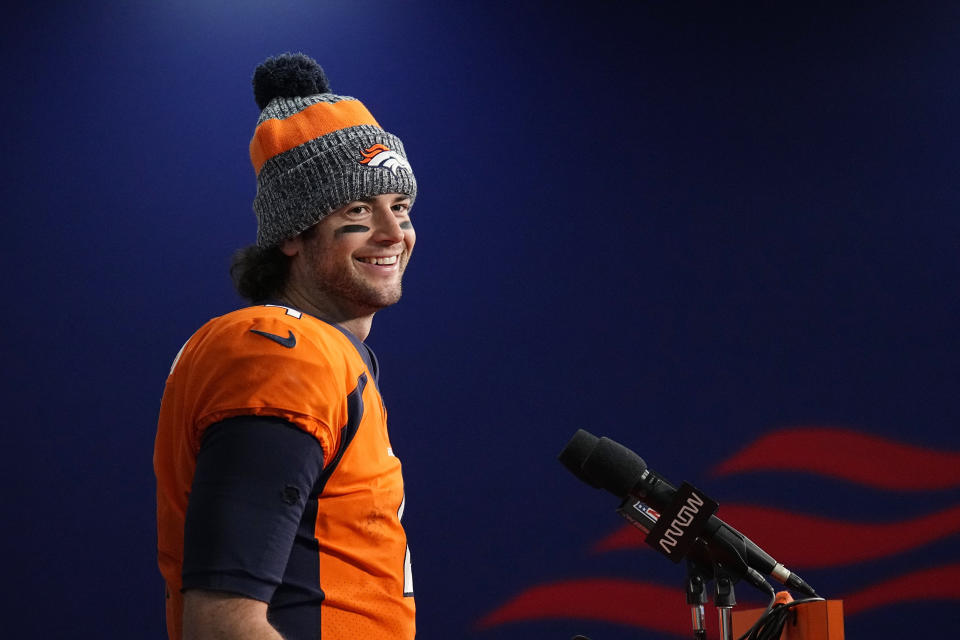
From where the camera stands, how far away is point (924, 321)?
8.67 feet

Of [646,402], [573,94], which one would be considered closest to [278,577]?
[646,402]

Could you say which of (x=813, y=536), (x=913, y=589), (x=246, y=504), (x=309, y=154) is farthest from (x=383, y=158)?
(x=913, y=589)

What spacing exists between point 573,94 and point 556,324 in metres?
0.68

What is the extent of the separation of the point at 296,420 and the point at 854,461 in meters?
2.04

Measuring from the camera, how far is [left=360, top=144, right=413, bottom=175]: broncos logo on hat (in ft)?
4.81

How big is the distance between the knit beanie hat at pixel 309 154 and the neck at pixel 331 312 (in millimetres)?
97

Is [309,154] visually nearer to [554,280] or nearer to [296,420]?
[296,420]

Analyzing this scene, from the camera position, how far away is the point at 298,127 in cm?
147

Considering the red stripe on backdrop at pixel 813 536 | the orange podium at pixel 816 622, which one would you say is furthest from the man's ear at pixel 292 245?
the red stripe on backdrop at pixel 813 536

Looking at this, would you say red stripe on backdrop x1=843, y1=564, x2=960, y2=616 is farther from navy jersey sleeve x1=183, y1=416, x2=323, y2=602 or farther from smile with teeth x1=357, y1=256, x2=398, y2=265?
navy jersey sleeve x1=183, y1=416, x2=323, y2=602

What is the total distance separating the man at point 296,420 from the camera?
3.05 ft

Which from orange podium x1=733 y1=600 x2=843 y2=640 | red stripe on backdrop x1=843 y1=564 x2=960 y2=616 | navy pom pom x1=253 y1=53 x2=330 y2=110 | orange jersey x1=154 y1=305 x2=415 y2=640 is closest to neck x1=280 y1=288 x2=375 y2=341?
orange jersey x1=154 y1=305 x2=415 y2=640

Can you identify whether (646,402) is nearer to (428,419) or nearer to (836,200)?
(428,419)

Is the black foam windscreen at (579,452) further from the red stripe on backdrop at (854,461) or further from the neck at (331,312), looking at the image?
the red stripe on backdrop at (854,461)
